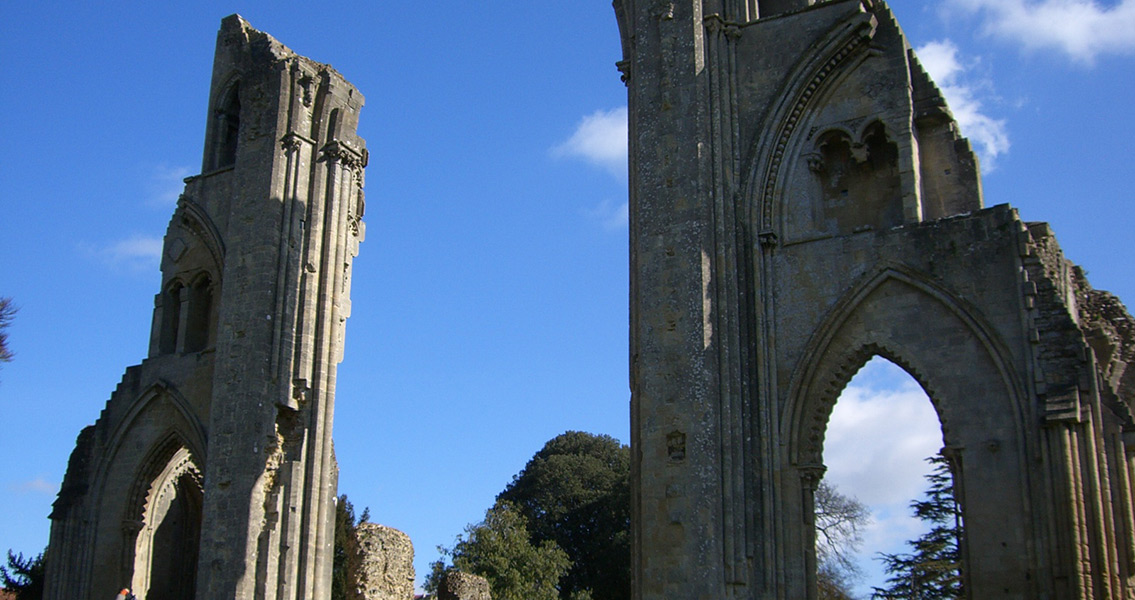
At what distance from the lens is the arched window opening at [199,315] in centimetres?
1978

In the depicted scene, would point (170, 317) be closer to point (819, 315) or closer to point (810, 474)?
point (819, 315)

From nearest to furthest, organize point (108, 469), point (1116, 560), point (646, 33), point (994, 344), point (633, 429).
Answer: point (1116, 560) < point (994, 344) < point (633, 429) < point (646, 33) < point (108, 469)

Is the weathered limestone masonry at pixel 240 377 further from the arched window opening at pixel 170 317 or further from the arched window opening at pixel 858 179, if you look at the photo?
the arched window opening at pixel 858 179

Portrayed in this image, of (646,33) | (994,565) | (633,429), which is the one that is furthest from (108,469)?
(994,565)

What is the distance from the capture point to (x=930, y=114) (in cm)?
1605

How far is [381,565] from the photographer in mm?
17562

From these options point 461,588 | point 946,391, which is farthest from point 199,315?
point 946,391

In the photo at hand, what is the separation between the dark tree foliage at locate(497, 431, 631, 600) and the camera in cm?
3325

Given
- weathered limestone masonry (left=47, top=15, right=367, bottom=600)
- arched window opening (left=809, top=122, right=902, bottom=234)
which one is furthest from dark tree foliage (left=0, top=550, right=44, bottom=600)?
arched window opening (left=809, top=122, right=902, bottom=234)

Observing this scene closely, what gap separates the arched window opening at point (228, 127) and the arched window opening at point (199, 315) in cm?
200

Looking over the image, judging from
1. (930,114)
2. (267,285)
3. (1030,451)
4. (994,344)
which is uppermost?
(930,114)

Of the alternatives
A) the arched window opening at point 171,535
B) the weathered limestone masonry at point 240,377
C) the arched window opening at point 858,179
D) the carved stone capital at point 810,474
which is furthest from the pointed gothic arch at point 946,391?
the arched window opening at point 171,535

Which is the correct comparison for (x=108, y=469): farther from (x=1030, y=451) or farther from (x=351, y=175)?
(x=1030, y=451)

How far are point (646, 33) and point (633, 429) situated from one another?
16.9ft
